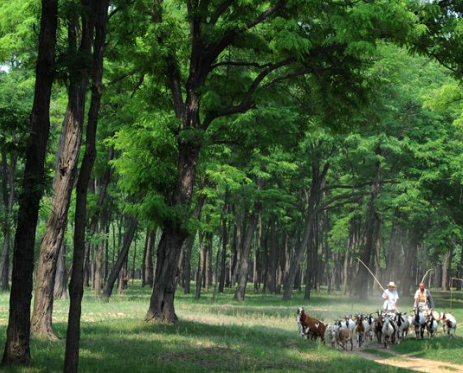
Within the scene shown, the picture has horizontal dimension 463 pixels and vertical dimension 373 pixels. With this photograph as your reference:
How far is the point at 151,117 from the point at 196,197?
15.8 m

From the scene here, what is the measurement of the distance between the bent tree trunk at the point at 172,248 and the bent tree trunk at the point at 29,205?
8374mm

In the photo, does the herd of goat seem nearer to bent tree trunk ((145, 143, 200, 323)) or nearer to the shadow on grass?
the shadow on grass

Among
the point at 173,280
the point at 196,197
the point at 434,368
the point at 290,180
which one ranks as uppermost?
the point at 290,180

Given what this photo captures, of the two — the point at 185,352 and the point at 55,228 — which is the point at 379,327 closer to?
the point at 185,352

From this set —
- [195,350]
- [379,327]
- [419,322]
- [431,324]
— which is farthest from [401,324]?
[195,350]

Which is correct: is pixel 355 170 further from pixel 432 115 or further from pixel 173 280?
pixel 173 280

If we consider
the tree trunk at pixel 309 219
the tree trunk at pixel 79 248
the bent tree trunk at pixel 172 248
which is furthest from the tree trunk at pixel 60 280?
the tree trunk at pixel 79 248

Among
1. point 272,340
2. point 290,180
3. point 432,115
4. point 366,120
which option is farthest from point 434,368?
point 290,180

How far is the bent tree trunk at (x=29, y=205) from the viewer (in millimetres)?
11258

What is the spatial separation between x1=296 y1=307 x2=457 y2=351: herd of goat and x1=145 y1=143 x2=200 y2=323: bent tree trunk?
383 centimetres

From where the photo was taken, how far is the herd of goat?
20.2 metres

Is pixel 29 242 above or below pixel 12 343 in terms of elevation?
above

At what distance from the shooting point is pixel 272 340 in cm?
1875

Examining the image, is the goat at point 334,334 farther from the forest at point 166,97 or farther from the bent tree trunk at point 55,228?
the bent tree trunk at point 55,228
